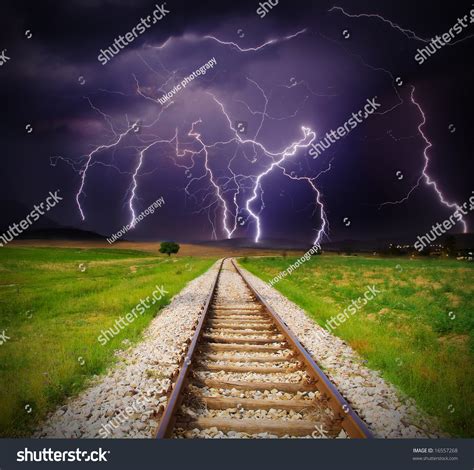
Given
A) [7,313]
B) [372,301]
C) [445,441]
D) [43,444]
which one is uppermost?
[7,313]

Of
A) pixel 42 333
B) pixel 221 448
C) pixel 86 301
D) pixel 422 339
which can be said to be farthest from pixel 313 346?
pixel 86 301

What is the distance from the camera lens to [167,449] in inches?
120

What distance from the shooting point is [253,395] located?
381 centimetres

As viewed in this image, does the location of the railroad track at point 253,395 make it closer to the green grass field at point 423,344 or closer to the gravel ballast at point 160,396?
the gravel ballast at point 160,396

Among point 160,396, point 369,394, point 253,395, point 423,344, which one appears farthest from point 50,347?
point 423,344

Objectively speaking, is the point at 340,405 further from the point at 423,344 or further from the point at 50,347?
the point at 50,347

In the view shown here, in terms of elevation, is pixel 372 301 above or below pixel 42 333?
below

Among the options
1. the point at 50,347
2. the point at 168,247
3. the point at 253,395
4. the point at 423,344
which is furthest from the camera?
the point at 168,247

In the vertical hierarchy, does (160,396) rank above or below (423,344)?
above

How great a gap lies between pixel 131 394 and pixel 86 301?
7336 mm

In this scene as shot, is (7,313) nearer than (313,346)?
No

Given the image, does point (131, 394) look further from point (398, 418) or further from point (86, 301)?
point (86, 301)

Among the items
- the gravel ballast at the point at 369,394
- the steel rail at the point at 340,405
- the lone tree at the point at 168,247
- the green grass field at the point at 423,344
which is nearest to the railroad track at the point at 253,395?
the steel rail at the point at 340,405

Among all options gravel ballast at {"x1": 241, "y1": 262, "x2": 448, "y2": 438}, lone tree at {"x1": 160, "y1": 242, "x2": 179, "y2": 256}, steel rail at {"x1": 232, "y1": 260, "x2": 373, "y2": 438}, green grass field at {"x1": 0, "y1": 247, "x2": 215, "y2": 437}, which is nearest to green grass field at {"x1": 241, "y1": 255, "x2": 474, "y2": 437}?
gravel ballast at {"x1": 241, "y1": 262, "x2": 448, "y2": 438}
